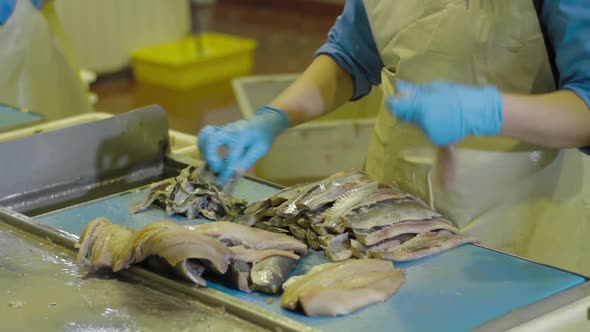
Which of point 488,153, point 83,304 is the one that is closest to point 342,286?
point 83,304

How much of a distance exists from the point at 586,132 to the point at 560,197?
14.2 inches

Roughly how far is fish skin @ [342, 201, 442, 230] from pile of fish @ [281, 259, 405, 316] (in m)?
0.12

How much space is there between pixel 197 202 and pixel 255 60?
5385 mm

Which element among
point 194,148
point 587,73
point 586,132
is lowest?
point 194,148

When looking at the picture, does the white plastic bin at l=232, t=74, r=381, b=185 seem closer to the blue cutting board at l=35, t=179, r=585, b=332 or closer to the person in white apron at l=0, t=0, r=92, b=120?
the person in white apron at l=0, t=0, r=92, b=120

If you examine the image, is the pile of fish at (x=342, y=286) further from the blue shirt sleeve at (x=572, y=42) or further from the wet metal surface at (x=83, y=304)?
the blue shirt sleeve at (x=572, y=42)

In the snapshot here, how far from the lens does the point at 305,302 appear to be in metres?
1.49

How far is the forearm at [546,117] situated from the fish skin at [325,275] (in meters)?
0.37

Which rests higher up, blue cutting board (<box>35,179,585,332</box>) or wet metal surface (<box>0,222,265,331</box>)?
wet metal surface (<box>0,222,265,331</box>)

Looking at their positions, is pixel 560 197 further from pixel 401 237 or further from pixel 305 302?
pixel 305 302

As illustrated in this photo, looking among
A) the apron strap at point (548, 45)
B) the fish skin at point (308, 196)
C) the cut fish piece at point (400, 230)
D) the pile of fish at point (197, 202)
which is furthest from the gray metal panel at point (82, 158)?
the apron strap at point (548, 45)

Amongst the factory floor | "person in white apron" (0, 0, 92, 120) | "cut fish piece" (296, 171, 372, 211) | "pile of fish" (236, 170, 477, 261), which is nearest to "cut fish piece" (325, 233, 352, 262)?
"pile of fish" (236, 170, 477, 261)

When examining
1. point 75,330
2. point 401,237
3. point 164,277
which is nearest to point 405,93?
point 401,237

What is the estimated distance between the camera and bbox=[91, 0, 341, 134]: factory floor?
596cm
